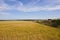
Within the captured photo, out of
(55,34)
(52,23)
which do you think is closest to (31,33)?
(55,34)

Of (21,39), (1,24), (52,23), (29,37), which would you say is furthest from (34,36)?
(52,23)

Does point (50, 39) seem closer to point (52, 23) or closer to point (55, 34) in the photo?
point (55, 34)

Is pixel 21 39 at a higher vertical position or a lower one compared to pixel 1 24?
Result: lower

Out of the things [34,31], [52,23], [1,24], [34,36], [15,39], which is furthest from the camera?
[52,23]

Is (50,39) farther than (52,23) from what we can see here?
No

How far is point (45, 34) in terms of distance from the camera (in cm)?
443

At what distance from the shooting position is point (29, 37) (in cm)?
419

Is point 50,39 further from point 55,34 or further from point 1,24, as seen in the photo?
point 1,24

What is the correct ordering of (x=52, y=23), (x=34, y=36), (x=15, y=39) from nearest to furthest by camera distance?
(x=15, y=39) → (x=34, y=36) → (x=52, y=23)

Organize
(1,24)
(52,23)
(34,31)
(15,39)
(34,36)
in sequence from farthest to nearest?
(52,23), (1,24), (34,31), (34,36), (15,39)

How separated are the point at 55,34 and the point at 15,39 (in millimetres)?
1482

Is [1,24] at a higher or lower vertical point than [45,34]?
higher

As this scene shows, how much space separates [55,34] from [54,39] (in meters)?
0.34

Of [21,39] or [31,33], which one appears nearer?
[21,39]
